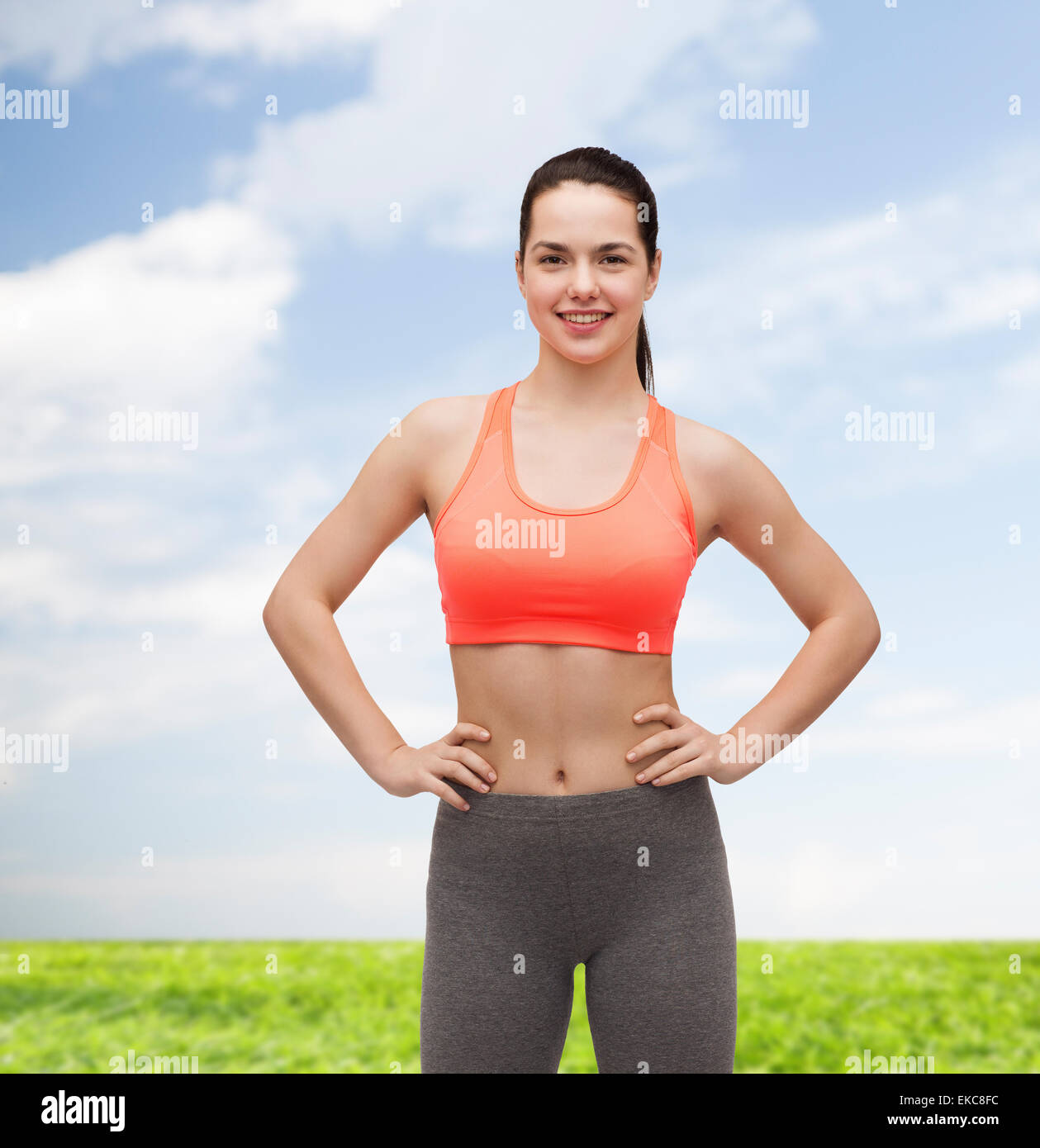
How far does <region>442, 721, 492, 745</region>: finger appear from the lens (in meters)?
2.27

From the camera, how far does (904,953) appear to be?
5934mm

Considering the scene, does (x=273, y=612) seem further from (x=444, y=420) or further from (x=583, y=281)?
(x=583, y=281)

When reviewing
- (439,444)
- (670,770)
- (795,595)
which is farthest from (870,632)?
(439,444)

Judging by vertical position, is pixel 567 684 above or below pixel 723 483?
below

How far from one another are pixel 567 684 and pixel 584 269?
2.80ft

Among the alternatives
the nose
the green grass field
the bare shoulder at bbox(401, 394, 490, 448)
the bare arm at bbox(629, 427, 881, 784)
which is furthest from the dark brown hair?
the green grass field

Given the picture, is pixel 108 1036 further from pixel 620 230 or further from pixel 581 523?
pixel 620 230

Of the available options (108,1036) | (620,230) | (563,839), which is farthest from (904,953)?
(620,230)

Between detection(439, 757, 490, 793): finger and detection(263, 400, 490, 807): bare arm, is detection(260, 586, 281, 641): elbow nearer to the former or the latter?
detection(263, 400, 490, 807): bare arm

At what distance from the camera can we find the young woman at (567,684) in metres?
2.22

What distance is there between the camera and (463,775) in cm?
225

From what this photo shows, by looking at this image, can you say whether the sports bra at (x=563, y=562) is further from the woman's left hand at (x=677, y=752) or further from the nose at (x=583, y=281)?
the nose at (x=583, y=281)

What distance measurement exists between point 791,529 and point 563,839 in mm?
867
